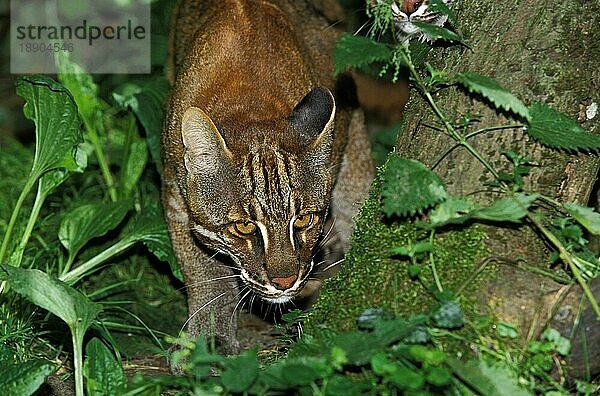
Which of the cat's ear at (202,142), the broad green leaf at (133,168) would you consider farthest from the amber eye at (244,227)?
the broad green leaf at (133,168)

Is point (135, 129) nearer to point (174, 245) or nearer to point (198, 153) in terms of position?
point (174, 245)

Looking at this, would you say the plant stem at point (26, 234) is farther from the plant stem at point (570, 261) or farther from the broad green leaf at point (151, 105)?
the plant stem at point (570, 261)

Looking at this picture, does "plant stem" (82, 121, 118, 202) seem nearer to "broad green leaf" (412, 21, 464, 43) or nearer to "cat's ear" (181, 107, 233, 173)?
"cat's ear" (181, 107, 233, 173)

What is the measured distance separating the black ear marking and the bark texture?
90 cm

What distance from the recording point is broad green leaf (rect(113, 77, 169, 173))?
7055 mm

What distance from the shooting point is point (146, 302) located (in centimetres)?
673

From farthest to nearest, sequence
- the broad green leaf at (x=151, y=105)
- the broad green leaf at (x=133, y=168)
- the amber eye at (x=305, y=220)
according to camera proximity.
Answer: the broad green leaf at (x=133, y=168) < the broad green leaf at (x=151, y=105) < the amber eye at (x=305, y=220)

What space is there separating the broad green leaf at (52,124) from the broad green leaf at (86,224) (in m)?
0.52

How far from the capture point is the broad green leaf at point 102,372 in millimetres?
4242

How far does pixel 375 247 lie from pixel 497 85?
3.16 feet

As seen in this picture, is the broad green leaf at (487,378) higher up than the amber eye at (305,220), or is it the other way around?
the amber eye at (305,220)

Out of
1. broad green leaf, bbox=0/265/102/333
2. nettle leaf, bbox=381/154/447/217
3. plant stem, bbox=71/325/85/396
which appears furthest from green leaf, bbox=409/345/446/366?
broad green leaf, bbox=0/265/102/333

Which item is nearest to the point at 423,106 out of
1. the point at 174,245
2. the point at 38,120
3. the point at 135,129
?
the point at 174,245

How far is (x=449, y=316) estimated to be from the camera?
394cm
